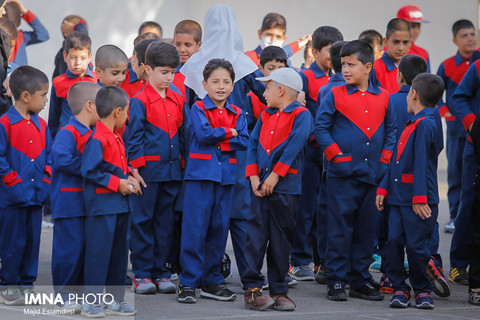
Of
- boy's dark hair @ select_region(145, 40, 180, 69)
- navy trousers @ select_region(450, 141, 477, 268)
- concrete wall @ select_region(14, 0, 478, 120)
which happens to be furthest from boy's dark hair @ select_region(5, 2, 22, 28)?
navy trousers @ select_region(450, 141, 477, 268)

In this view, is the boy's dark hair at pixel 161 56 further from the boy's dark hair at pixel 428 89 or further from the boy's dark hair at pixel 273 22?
the boy's dark hair at pixel 273 22

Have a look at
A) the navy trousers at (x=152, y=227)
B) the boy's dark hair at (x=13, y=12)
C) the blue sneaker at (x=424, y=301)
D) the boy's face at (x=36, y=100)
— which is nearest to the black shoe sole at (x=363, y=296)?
the blue sneaker at (x=424, y=301)

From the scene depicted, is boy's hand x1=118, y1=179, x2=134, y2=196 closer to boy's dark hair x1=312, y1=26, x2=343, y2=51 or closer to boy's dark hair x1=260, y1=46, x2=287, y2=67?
boy's dark hair x1=260, y1=46, x2=287, y2=67

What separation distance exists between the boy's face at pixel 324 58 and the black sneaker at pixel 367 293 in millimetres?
2045

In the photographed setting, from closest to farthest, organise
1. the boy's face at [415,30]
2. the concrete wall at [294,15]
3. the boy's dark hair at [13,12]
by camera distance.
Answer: the boy's face at [415,30] → the boy's dark hair at [13,12] → the concrete wall at [294,15]

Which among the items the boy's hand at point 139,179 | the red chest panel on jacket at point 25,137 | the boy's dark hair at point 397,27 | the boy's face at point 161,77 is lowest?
the boy's hand at point 139,179

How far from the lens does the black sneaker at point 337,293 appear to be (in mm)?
6141

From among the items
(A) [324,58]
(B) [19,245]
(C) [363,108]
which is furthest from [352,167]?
(B) [19,245]

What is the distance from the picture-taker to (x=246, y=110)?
6.91m

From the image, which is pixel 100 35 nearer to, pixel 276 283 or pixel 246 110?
pixel 246 110

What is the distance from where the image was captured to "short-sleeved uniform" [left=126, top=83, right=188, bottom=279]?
626cm

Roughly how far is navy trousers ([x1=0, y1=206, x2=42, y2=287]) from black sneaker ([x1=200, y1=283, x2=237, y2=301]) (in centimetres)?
119

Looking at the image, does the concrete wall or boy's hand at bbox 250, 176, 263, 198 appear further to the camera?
the concrete wall

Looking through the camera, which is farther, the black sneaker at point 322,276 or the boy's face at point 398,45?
the boy's face at point 398,45
